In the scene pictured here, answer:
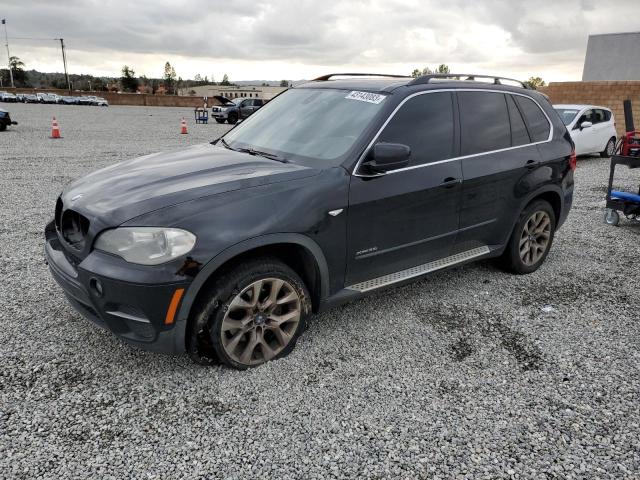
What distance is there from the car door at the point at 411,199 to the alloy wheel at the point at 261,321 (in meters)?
0.52

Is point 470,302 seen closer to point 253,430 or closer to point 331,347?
point 331,347

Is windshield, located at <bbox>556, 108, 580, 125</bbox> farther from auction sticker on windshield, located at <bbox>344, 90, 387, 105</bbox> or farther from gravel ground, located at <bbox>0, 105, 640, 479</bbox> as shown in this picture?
auction sticker on windshield, located at <bbox>344, 90, 387, 105</bbox>

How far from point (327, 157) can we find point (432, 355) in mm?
1593

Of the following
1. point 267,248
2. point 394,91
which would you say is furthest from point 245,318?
point 394,91

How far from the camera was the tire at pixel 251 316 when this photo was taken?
3.03 metres

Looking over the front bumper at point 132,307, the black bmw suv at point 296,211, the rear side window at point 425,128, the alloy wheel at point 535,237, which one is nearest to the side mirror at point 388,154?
the black bmw suv at point 296,211

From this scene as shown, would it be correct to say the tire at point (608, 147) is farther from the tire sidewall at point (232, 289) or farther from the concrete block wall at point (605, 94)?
the tire sidewall at point (232, 289)

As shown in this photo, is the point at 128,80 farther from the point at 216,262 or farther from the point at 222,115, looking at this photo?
the point at 216,262

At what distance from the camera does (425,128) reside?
3951 millimetres

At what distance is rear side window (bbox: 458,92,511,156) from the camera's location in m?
4.24

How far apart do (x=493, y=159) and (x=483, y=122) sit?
33 centimetres

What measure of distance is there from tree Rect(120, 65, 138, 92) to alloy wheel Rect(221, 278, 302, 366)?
12954 cm

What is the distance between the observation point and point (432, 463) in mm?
2557

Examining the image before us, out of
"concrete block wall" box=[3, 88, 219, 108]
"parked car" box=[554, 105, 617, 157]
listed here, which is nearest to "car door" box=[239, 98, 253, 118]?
"parked car" box=[554, 105, 617, 157]
